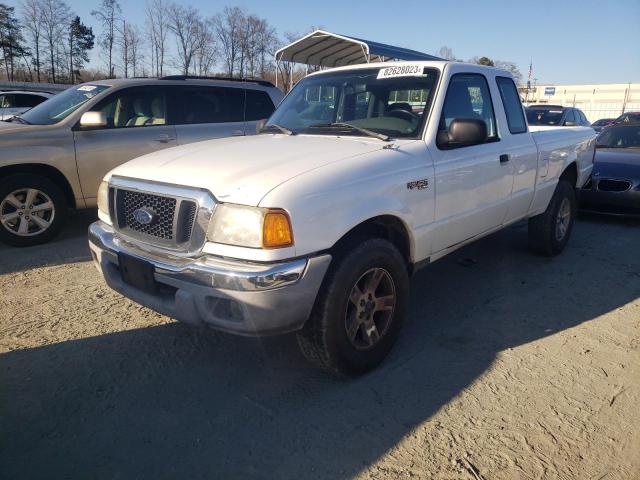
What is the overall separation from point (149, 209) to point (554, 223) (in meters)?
4.28

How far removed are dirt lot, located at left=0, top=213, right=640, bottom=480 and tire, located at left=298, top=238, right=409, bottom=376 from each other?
177 millimetres

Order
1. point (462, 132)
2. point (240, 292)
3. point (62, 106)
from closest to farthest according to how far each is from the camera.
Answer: point (240, 292), point (462, 132), point (62, 106)

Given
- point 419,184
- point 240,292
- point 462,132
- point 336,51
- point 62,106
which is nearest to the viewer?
point 240,292

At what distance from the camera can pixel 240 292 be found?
2.33 m

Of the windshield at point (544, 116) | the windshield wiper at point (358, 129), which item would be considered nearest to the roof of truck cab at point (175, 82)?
the windshield wiper at point (358, 129)

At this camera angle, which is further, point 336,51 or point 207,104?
point 336,51

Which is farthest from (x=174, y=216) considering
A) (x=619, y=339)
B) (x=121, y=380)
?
(x=619, y=339)

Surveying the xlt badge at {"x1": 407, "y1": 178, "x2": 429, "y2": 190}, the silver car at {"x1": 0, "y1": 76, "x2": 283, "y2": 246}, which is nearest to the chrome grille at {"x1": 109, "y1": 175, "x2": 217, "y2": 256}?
the xlt badge at {"x1": 407, "y1": 178, "x2": 429, "y2": 190}

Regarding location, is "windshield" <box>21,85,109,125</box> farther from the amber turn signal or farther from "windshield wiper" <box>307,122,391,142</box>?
the amber turn signal

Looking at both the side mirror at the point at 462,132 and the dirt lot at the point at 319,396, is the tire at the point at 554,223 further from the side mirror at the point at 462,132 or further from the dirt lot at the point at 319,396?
the side mirror at the point at 462,132

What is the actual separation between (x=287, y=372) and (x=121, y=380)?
99 cm

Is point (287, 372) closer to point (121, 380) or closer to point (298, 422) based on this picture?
point (298, 422)

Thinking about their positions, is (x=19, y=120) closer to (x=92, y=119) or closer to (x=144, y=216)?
(x=92, y=119)

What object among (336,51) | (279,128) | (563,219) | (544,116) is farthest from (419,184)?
(544,116)
